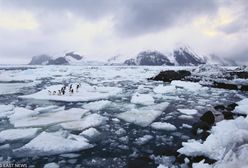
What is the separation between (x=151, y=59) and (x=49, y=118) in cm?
15924

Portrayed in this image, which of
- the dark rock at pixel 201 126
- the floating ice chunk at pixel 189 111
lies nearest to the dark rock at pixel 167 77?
the floating ice chunk at pixel 189 111

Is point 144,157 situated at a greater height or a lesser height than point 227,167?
lesser

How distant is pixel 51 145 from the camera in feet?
17.9

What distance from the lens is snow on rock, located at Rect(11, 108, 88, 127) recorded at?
7312 mm

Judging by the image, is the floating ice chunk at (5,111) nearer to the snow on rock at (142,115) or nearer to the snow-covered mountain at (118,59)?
the snow on rock at (142,115)

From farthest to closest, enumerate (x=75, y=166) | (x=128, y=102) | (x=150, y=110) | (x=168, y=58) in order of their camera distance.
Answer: (x=168, y=58)
(x=128, y=102)
(x=150, y=110)
(x=75, y=166)

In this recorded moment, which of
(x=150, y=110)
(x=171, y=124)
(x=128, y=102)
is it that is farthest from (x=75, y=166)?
(x=128, y=102)

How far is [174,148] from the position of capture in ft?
18.2

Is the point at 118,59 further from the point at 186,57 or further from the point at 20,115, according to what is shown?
the point at 20,115

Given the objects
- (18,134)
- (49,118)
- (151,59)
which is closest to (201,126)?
(49,118)

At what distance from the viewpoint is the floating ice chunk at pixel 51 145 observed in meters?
5.21

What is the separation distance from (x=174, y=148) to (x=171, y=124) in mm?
1925

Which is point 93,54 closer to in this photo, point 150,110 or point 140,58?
point 140,58

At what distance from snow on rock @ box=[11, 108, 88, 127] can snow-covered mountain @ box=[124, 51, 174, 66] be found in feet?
490
